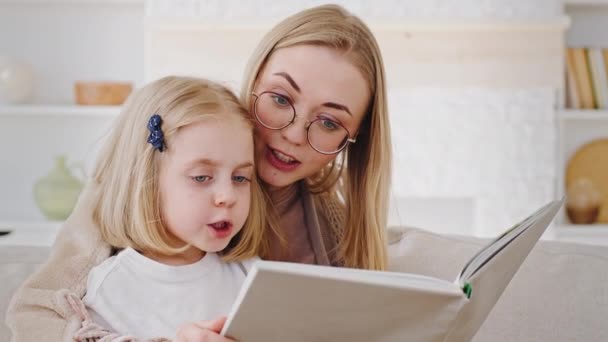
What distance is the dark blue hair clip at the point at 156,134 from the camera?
1.57 meters

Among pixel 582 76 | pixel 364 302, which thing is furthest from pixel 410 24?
pixel 364 302

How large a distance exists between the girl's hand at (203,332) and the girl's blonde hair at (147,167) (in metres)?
0.31

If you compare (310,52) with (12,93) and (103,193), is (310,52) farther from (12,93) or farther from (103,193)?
(12,93)

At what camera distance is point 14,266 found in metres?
1.74

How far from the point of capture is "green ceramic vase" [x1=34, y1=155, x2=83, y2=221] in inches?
172

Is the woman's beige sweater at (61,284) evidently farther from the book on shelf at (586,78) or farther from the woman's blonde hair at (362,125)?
the book on shelf at (586,78)

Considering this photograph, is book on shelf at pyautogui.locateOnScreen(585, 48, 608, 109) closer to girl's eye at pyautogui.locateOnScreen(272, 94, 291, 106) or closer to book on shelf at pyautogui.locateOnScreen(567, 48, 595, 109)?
book on shelf at pyautogui.locateOnScreen(567, 48, 595, 109)

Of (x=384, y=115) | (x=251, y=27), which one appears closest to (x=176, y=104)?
(x=384, y=115)

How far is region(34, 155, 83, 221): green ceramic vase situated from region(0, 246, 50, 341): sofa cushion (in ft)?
8.48

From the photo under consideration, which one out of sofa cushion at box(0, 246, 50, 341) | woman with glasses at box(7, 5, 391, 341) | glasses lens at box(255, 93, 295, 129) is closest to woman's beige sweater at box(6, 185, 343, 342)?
woman with glasses at box(7, 5, 391, 341)

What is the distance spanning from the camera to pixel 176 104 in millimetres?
1603

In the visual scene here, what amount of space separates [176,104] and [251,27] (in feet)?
9.18

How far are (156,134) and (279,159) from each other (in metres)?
0.33

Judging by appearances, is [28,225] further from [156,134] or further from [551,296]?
[551,296]
